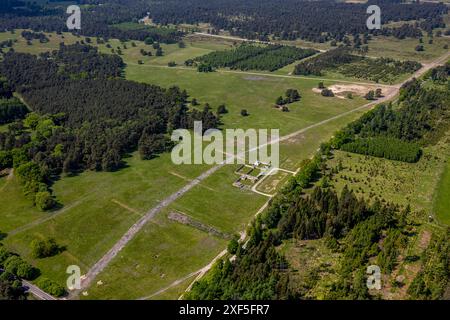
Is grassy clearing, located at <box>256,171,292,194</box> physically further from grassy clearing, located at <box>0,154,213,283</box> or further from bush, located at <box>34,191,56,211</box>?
bush, located at <box>34,191,56,211</box>

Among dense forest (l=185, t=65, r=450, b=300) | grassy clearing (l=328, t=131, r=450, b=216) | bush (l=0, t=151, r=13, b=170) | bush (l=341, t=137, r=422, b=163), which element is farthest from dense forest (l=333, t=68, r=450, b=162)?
bush (l=0, t=151, r=13, b=170)

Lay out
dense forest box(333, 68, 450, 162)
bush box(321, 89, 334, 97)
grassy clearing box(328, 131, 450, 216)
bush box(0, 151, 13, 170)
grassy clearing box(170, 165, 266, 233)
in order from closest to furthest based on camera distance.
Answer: grassy clearing box(170, 165, 266, 233), grassy clearing box(328, 131, 450, 216), bush box(0, 151, 13, 170), dense forest box(333, 68, 450, 162), bush box(321, 89, 334, 97)

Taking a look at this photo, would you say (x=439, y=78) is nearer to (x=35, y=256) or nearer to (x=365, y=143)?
(x=365, y=143)

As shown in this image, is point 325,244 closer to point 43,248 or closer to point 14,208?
point 43,248

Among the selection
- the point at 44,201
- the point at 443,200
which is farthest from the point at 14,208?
the point at 443,200
